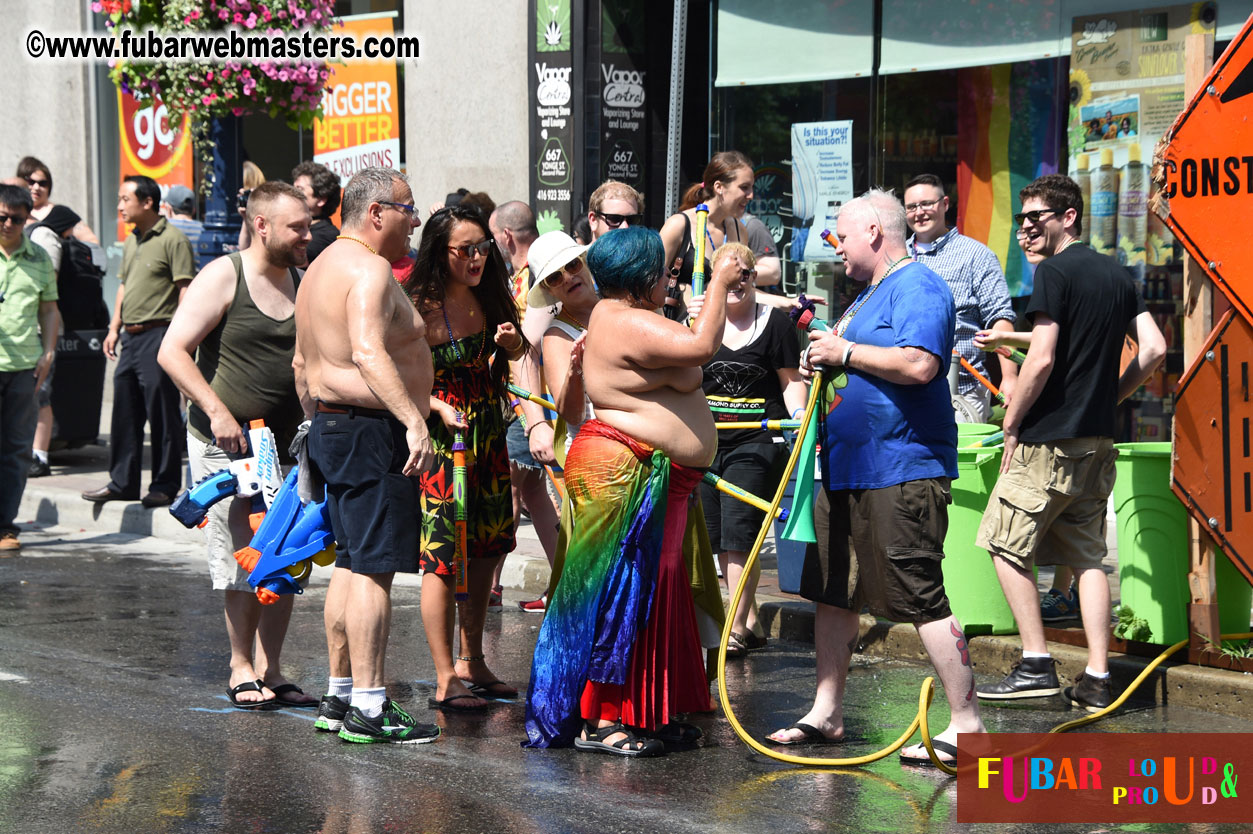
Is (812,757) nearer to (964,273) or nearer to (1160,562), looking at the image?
(1160,562)

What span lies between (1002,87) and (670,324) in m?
6.17

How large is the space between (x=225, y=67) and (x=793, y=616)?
617 cm

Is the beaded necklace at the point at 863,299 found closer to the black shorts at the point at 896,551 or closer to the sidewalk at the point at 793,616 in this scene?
the black shorts at the point at 896,551

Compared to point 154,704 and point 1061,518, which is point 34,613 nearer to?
point 154,704

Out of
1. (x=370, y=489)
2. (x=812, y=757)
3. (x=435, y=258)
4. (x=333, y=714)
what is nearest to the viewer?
(x=812, y=757)

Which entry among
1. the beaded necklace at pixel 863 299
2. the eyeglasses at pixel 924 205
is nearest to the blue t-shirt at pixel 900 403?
the beaded necklace at pixel 863 299

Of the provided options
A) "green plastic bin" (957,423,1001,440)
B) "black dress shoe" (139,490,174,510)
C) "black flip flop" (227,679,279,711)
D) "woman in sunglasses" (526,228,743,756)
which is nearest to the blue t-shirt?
"woman in sunglasses" (526,228,743,756)

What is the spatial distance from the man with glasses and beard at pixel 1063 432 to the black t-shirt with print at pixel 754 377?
114cm

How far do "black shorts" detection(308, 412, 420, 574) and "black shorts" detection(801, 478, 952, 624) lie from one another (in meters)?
1.56

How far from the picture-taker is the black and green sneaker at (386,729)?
567 cm

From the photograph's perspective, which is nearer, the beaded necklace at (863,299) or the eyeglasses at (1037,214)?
the beaded necklace at (863,299)

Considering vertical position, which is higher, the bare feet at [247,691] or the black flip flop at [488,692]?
the bare feet at [247,691]

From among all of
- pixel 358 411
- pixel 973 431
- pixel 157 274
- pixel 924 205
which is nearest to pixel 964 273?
pixel 924 205

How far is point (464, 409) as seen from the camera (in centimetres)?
637
